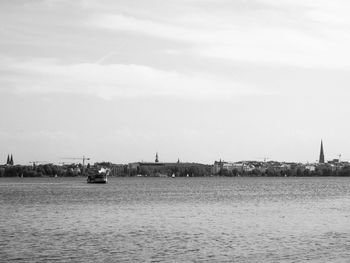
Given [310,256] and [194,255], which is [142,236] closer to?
[194,255]

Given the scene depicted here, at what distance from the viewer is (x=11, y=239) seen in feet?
160

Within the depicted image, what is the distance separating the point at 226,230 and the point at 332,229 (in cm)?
860

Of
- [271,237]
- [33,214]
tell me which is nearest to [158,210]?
[33,214]

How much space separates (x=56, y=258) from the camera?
131ft

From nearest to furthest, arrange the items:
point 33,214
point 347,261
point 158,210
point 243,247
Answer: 1. point 347,261
2. point 243,247
3. point 33,214
4. point 158,210

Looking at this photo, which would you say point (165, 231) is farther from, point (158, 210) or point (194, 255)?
point (158, 210)

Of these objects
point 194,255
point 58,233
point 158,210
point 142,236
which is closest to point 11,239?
point 58,233

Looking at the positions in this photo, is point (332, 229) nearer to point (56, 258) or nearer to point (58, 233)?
point (58, 233)

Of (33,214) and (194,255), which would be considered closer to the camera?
(194,255)

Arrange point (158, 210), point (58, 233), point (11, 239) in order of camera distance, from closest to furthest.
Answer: point (11, 239) → point (58, 233) → point (158, 210)

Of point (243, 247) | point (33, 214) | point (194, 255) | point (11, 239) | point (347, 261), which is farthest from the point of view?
point (33, 214)

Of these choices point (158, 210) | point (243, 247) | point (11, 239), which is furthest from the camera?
point (158, 210)

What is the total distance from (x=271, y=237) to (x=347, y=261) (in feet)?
40.1

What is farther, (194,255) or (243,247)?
(243,247)
